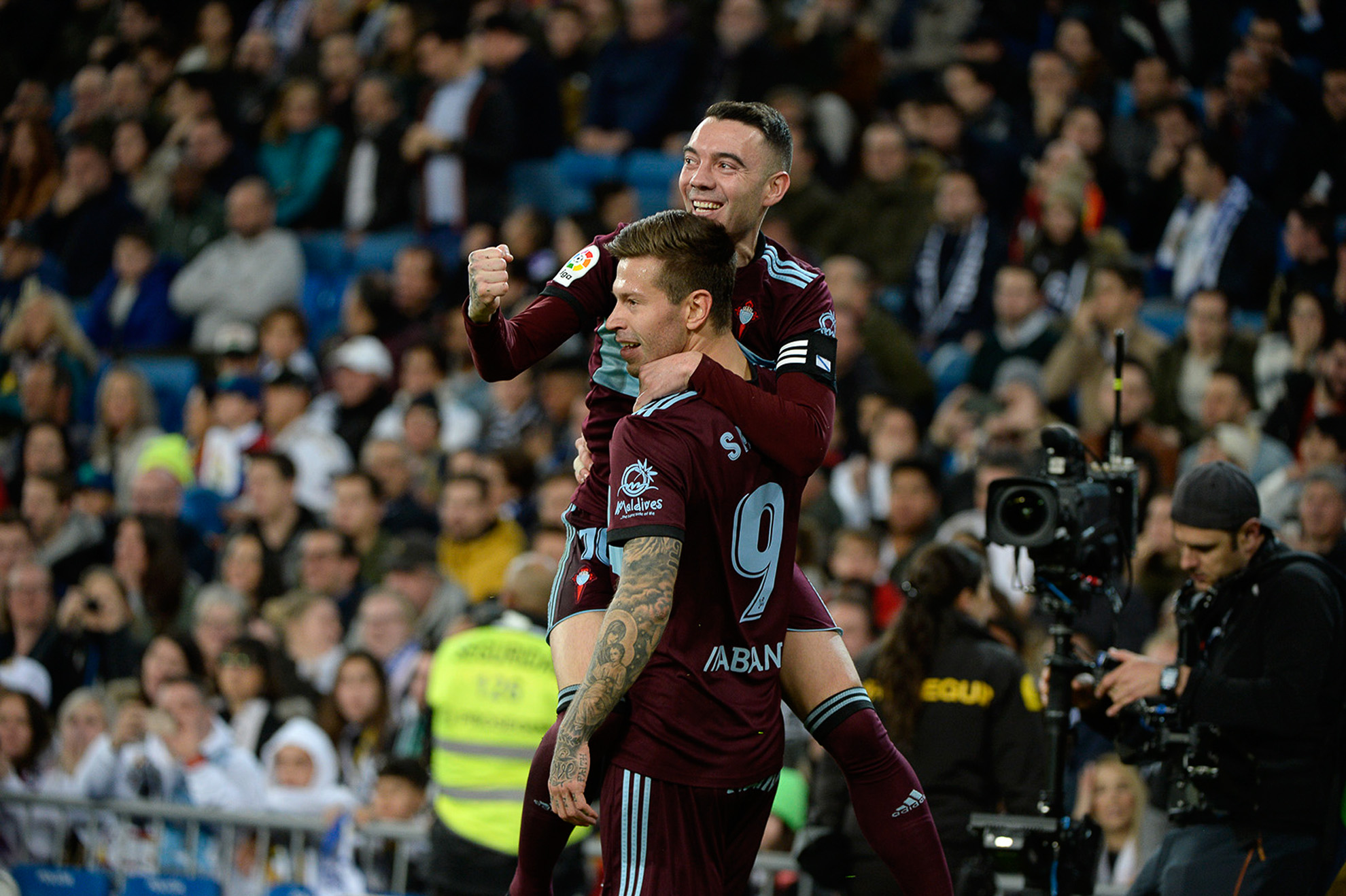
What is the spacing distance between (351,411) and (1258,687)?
25.6 feet

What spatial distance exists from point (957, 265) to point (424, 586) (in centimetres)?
433

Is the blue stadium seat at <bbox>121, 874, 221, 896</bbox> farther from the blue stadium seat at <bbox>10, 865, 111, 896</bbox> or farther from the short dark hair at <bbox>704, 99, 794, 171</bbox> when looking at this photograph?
the short dark hair at <bbox>704, 99, 794, 171</bbox>

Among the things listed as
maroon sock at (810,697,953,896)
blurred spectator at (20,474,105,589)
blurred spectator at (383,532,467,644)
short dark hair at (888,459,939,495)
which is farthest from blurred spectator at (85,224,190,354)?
maroon sock at (810,697,953,896)

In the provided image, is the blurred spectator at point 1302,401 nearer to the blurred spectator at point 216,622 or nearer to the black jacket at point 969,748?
the black jacket at point 969,748

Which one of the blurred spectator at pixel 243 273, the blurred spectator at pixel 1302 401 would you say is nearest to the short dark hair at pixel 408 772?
the blurred spectator at pixel 1302 401

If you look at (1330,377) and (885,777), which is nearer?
(885,777)

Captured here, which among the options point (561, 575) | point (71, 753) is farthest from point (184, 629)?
point (561, 575)

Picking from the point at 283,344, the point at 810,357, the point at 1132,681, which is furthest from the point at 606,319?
the point at 283,344

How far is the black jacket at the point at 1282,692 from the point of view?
17.6 ft

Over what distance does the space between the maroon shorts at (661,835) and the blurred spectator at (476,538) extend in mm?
5472

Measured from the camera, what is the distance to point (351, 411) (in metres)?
11.9

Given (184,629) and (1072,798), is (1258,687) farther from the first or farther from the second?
(184,629)

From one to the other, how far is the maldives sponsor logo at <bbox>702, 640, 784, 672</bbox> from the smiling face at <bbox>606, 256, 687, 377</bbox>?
753 mm

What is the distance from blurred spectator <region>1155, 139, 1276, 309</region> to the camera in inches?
419
